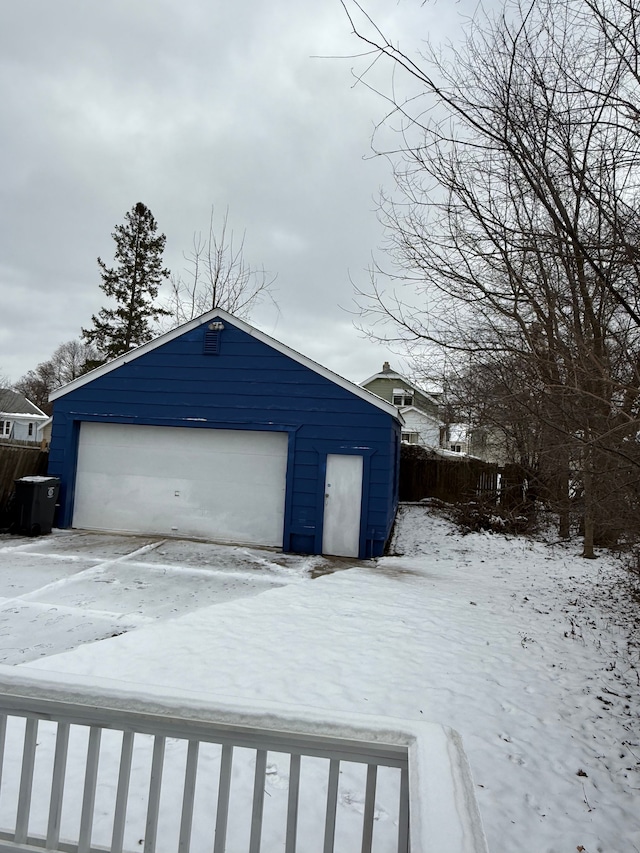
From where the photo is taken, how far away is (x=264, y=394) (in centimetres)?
991

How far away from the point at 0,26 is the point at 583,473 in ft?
21.9

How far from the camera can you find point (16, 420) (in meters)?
40.5

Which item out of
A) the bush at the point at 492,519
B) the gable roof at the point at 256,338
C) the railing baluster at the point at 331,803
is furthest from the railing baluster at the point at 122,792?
the bush at the point at 492,519

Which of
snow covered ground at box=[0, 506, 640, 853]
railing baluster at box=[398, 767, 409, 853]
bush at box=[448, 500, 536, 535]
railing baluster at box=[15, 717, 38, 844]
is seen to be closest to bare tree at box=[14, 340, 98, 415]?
bush at box=[448, 500, 536, 535]

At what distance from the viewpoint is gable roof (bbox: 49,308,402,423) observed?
963 centimetres

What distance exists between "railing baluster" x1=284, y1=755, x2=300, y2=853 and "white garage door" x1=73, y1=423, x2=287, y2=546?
27.4 feet

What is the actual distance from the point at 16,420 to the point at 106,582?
39482 millimetres

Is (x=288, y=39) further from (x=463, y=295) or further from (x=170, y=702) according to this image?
(x=463, y=295)

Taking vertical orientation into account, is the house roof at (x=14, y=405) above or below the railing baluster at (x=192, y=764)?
above

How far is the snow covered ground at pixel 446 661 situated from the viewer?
2898 mm

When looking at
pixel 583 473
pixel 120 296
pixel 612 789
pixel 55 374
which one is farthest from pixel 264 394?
pixel 55 374

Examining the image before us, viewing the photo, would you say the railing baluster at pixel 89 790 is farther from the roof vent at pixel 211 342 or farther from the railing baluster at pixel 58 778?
the roof vent at pixel 211 342

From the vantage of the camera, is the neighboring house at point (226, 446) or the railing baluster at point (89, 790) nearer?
the railing baluster at point (89, 790)

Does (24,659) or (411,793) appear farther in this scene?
(24,659)
